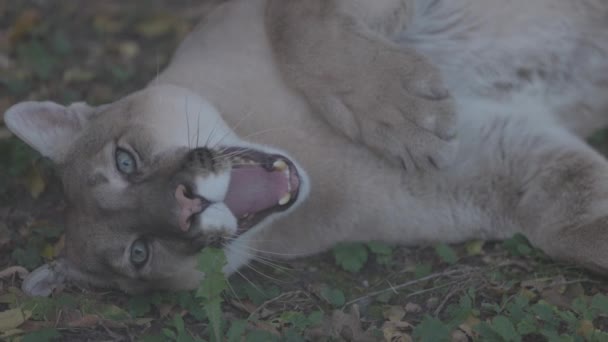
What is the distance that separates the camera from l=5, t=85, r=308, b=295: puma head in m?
2.78

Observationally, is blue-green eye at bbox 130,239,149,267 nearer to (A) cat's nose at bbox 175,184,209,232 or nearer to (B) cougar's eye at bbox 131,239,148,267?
(B) cougar's eye at bbox 131,239,148,267

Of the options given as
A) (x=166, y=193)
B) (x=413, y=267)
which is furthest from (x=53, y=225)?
(x=413, y=267)

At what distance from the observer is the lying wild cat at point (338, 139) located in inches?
115

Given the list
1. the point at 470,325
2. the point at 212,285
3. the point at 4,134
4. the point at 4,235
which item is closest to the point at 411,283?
the point at 470,325

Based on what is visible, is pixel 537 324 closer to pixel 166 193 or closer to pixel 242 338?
pixel 242 338

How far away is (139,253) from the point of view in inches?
117

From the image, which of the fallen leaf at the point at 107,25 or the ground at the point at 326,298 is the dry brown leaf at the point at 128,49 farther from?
the ground at the point at 326,298

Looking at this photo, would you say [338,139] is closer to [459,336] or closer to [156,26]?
[459,336]

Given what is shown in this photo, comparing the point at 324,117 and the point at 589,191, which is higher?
the point at 324,117

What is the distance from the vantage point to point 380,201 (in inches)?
127

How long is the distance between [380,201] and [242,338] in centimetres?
87

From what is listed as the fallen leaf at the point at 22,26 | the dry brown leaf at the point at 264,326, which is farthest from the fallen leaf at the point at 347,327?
the fallen leaf at the point at 22,26

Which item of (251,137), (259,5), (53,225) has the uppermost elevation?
(259,5)

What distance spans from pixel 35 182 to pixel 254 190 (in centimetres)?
146
